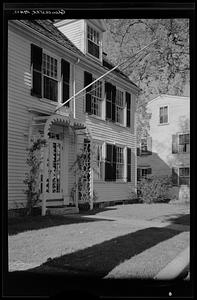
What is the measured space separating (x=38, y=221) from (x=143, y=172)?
1425mm

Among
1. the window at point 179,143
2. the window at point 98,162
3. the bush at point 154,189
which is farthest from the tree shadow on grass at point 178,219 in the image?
the window at point 98,162

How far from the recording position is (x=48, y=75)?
16.1 feet

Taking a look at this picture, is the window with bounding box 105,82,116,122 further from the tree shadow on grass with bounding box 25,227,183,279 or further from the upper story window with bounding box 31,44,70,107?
the tree shadow on grass with bounding box 25,227,183,279

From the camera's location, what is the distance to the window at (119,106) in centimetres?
411

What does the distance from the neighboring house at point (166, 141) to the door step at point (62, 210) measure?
2.73ft

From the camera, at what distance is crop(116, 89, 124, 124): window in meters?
4.11

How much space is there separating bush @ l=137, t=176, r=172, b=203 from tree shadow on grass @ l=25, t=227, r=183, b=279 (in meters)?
0.47

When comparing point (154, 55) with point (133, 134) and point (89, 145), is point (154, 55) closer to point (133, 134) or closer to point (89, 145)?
point (133, 134)

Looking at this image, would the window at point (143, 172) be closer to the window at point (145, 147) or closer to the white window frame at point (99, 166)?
the window at point (145, 147)

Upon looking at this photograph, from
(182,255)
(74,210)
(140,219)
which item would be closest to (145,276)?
(182,255)

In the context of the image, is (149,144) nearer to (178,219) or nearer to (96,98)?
(96,98)

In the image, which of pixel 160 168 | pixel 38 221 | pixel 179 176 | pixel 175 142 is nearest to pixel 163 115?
pixel 175 142

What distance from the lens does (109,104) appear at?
4598 mm

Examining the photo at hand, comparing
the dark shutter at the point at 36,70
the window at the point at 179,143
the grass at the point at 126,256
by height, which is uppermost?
the dark shutter at the point at 36,70
